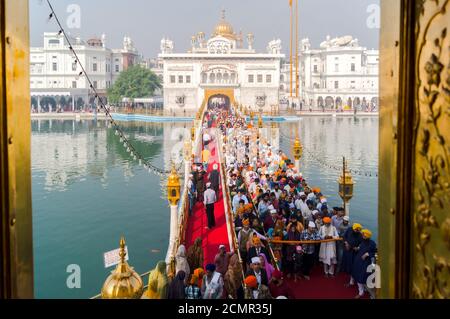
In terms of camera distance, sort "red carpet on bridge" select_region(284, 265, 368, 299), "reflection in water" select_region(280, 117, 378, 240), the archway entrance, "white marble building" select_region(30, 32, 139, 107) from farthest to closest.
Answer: the archway entrance < "white marble building" select_region(30, 32, 139, 107) < "reflection in water" select_region(280, 117, 378, 240) < "red carpet on bridge" select_region(284, 265, 368, 299)

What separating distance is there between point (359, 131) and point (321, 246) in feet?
103

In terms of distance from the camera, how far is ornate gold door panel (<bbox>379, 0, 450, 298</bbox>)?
39.6 inches

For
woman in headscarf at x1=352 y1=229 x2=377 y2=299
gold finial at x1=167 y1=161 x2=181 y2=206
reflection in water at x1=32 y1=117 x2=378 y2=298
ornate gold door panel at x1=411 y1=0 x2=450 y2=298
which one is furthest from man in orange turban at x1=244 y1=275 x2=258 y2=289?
reflection in water at x1=32 y1=117 x2=378 y2=298

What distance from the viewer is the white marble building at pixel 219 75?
51062mm

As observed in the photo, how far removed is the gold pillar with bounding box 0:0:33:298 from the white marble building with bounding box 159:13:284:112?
49547 millimetres

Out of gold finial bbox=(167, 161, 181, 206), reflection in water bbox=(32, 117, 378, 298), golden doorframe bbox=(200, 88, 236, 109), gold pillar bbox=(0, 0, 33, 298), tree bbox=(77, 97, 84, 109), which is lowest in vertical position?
reflection in water bbox=(32, 117, 378, 298)

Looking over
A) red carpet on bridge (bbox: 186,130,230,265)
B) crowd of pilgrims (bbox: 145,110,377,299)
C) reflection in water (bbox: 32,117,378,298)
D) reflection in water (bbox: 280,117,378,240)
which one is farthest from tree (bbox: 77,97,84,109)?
crowd of pilgrims (bbox: 145,110,377,299)

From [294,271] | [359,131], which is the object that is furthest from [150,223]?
[359,131]

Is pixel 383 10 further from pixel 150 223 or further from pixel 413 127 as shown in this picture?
pixel 150 223

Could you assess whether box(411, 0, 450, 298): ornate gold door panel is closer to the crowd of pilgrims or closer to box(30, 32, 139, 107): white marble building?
the crowd of pilgrims

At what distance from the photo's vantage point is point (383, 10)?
50.1 inches

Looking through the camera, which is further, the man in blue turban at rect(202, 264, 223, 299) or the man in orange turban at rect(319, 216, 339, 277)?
the man in orange turban at rect(319, 216, 339, 277)

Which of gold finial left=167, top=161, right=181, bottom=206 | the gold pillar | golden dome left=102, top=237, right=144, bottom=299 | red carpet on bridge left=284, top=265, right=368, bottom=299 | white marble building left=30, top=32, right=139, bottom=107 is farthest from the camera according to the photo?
white marble building left=30, top=32, right=139, bottom=107

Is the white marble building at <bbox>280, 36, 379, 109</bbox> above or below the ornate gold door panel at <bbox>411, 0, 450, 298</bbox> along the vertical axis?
above
